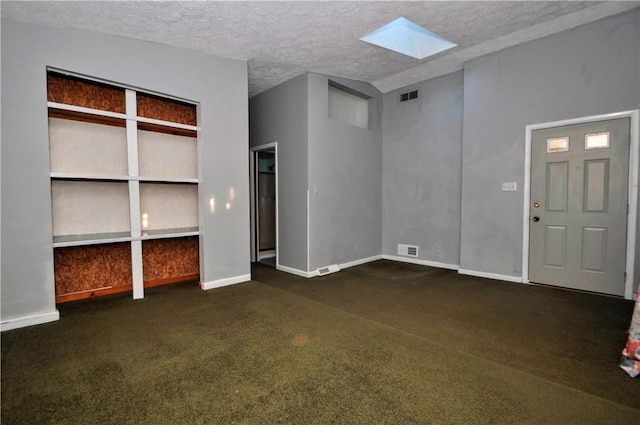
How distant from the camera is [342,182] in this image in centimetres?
510

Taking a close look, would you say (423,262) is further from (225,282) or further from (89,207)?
(89,207)

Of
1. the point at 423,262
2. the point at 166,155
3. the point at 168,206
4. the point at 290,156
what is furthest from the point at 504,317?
the point at 166,155

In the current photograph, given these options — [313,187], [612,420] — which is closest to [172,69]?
[313,187]

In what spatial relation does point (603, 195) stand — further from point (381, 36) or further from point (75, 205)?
point (75, 205)

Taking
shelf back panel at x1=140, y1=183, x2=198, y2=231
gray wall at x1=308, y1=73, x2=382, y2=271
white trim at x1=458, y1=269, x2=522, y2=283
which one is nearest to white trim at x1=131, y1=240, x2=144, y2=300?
shelf back panel at x1=140, y1=183, x2=198, y2=231

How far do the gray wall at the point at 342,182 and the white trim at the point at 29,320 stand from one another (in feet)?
9.93

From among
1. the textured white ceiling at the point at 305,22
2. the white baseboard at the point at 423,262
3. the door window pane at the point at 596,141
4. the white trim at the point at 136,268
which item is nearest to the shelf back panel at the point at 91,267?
the white trim at the point at 136,268

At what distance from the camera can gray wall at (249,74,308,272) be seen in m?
4.61

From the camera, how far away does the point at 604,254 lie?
3553 mm

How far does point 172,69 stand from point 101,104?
915mm

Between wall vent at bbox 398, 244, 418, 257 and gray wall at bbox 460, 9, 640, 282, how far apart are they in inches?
36.6

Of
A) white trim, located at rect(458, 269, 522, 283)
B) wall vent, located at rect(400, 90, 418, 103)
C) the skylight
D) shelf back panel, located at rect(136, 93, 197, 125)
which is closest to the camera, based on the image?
shelf back panel, located at rect(136, 93, 197, 125)

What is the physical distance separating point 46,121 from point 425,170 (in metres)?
5.18

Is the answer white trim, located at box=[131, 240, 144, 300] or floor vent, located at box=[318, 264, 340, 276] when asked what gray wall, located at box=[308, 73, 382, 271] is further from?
white trim, located at box=[131, 240, 144, 300]
